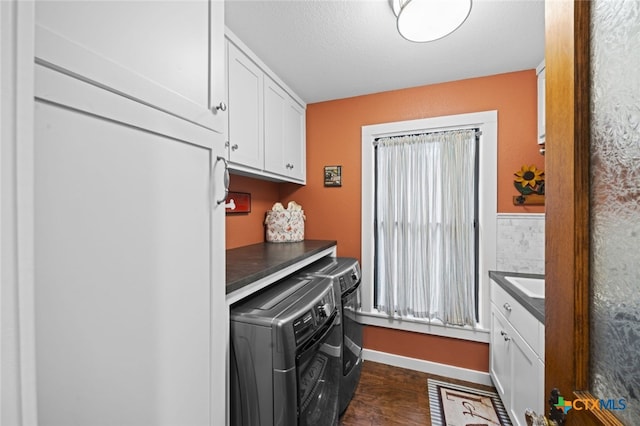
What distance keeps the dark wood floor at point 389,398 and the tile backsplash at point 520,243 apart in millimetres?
973

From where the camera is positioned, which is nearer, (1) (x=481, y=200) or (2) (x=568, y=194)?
(2) (x=568, y=194)

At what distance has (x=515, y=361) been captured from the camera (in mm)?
1549

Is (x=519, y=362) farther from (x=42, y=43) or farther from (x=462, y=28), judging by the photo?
(x=42, y=43)

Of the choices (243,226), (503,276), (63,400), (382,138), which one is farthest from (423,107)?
(63,400)

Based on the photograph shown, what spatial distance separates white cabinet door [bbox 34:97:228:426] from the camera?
493 mm

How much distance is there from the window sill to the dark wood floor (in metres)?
0.34

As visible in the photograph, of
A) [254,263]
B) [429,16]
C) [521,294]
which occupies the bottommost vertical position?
[521,294]

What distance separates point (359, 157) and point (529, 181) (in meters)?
1.32

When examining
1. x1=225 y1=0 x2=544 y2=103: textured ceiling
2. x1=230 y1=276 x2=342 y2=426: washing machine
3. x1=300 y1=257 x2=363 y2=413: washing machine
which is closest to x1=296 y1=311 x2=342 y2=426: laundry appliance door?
x1=230 y1=276 x2=342 y2=426: washing machine

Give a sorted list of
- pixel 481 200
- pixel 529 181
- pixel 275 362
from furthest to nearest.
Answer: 1. pixel 481 200
2. pixel 529 181
3. pixel 275 362

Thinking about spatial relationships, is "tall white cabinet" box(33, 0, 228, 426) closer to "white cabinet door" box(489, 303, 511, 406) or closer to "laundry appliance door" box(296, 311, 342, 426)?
"laundry appliance door" box(296, 311, 342, 426)

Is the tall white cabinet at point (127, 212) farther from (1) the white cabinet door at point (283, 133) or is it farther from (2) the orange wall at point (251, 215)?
(2) the orange wall at point (251, 215)

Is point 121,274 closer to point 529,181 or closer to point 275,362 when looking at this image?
point 275,362

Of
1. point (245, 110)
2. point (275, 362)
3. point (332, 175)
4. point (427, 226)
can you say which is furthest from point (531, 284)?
point (245, 110)
